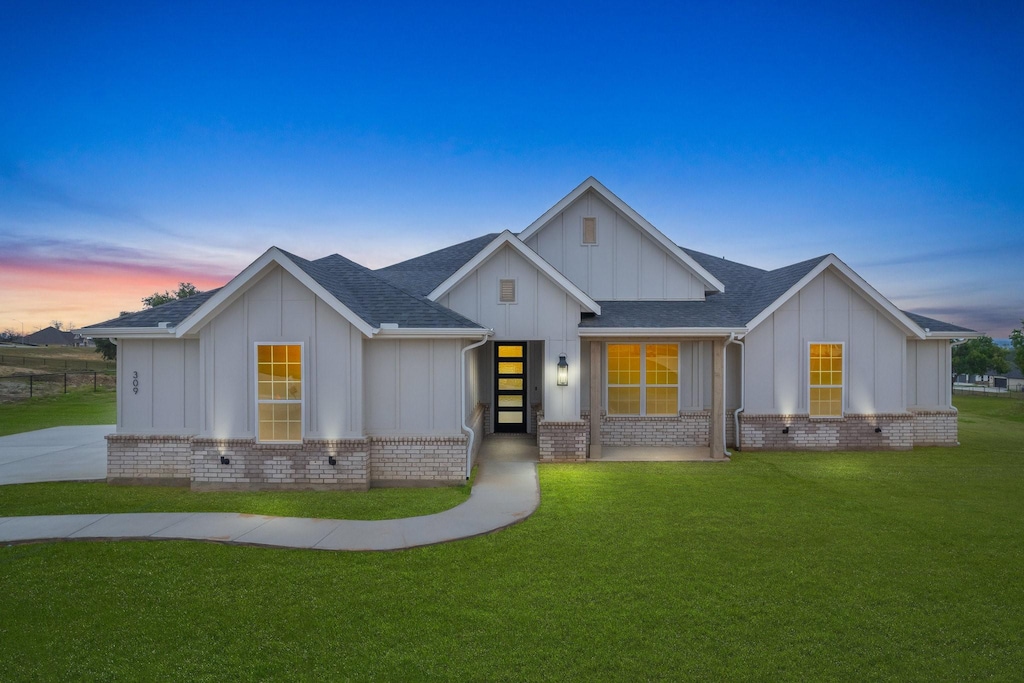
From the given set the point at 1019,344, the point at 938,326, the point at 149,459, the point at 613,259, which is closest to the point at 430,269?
the point at 613,259

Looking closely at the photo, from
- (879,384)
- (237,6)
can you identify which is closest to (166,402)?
(237,6)

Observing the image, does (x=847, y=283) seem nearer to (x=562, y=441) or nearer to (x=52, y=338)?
(x=562, y=441)

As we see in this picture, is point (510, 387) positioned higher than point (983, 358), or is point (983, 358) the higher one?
point (983, 358)

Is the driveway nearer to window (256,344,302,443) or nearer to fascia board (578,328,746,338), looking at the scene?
window (256,344,302,443)

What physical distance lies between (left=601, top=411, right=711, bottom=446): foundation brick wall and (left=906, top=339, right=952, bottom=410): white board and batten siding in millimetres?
6103

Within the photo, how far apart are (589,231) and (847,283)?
684 cm

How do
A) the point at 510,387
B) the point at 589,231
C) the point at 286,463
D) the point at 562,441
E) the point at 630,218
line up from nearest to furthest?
the point at 286,463 < the point at 562,441 < the point at 630,218 < the point at 589,231 < the point at 510,387

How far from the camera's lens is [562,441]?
11344mm

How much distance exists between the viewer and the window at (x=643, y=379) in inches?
509

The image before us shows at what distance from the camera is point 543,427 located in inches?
447

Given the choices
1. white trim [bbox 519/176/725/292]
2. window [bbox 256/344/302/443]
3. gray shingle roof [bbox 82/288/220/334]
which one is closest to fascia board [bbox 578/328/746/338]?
white trim [bbox 519/176/725/292]

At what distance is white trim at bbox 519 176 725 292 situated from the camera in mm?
13344

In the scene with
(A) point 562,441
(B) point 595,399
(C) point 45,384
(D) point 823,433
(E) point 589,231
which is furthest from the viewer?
(C) point 45,384

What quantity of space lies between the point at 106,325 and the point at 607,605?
10468 millimetres
